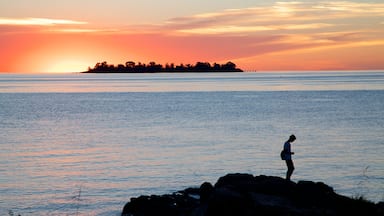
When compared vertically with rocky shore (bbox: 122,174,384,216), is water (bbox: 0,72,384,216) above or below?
below

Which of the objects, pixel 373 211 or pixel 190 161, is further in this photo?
pixel 190 161

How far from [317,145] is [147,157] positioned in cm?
1251

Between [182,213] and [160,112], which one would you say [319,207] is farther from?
[160,112]

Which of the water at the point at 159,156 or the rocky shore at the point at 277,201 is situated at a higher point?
the rocky shore at the point at 277,201

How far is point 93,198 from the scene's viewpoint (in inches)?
1055

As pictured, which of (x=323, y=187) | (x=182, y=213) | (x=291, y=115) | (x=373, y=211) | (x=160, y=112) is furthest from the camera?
(x=160, y=112)

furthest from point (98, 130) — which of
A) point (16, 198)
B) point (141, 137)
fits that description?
point (16, 198)

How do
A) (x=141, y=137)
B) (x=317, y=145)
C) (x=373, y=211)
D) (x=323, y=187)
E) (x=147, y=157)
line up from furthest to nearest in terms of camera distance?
1. (x=141, y=137)
2. (x=317, y=145)
3. (x=147, y=157)
4. (x=323, y=187)
5. (x=373, y=211)

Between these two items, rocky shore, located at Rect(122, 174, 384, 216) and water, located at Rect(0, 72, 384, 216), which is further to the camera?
water, located at Rect(0, 72, 384, 216)

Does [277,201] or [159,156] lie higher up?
[277,201]

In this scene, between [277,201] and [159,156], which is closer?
[277,201]

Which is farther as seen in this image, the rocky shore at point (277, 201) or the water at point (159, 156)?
the water at point (159, 156)

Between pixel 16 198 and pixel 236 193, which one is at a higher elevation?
pixel 236 193

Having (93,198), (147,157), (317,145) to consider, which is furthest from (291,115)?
(93,198)
